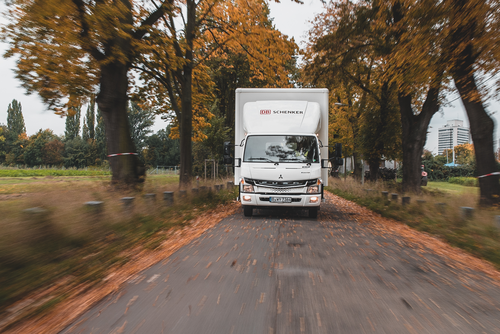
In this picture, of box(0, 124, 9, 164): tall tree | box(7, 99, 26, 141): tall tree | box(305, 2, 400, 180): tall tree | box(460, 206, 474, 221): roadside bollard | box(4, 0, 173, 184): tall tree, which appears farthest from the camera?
box(7, 99, 26, 141): tall tree

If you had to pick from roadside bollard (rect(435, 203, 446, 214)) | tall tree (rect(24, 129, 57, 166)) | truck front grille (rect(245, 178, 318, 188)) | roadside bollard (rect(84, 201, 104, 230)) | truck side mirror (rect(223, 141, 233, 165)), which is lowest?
roadside bollard (rect(435, 203, 446, 214))

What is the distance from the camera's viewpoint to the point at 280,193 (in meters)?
8.81

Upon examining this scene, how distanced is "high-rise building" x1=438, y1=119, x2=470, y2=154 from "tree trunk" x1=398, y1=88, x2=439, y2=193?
9560cm

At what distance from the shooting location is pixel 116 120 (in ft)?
33.6

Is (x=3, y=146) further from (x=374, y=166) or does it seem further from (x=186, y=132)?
(x=374, y=166)

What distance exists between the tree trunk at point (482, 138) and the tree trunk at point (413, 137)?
14.8ft

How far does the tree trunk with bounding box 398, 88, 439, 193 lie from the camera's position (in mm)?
13086

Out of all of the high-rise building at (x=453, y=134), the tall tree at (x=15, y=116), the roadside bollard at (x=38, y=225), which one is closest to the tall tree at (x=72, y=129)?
the tall tree at (x=15, y=116)

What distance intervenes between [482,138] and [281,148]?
4961mm

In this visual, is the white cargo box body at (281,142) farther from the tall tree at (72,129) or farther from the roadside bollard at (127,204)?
the tall tree at (72,129)

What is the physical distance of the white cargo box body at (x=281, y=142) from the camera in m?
8.80

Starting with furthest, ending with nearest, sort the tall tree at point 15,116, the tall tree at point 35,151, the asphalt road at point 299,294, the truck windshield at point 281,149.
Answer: the tall tree at point 15,116 < the tall tree at point 35,151 < the truck windshield at point 281,149 < the asphalt road at point 299,294

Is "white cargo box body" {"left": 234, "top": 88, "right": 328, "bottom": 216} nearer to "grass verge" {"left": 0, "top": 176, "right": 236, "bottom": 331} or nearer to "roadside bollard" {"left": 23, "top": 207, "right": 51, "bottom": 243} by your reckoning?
"grass verge" {"left": 0, "top": 176, "right": 236, "bottom": 331}

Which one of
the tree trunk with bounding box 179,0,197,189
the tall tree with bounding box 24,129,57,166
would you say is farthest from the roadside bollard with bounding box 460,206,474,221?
the tall tree with bounding box 24,129,57,166
